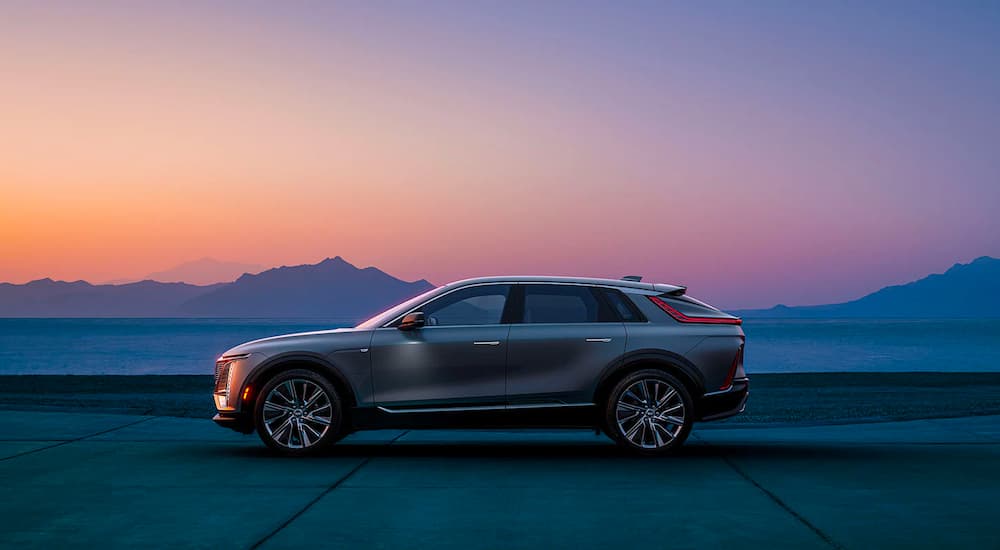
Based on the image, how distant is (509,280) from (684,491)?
337 cm

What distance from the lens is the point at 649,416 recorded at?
39.3 feet

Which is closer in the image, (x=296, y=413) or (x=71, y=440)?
(x=296, y=413)

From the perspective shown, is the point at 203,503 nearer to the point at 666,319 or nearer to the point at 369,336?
the point at 369,336

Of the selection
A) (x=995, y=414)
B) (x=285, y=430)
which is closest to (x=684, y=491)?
(x=285, y=430)

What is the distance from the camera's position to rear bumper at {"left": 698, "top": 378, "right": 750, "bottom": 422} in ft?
39.3

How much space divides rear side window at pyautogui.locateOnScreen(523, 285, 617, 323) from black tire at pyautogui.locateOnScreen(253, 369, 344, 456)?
224 centimetres

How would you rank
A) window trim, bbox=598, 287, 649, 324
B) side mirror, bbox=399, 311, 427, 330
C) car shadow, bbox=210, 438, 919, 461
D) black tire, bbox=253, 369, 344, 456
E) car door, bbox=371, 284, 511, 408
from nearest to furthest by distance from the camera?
side mirror, bbox=399, 311, 427, 330 → car door, bbox=371, 284, 511, 408 → black tire, bbox=253, 369, 344, 456 → window trim, bbox=598, 287, 649, 324 → car shadow, bbox=210, 438, 919, 461

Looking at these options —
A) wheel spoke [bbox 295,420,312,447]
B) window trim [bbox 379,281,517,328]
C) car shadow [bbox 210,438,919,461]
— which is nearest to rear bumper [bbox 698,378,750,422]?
car shadow [bbox 210,438,919,461]

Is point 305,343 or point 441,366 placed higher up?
point 305,343

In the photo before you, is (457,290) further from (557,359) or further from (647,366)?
(647,366)

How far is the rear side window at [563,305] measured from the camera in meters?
12.1

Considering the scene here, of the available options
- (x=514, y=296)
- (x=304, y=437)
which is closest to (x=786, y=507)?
(x=514, y=296)

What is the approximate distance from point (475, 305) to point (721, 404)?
2.78 meters

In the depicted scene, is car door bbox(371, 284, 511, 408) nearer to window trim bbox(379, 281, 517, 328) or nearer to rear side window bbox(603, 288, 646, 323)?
window trim bbox(379, 281, 517, 328)
